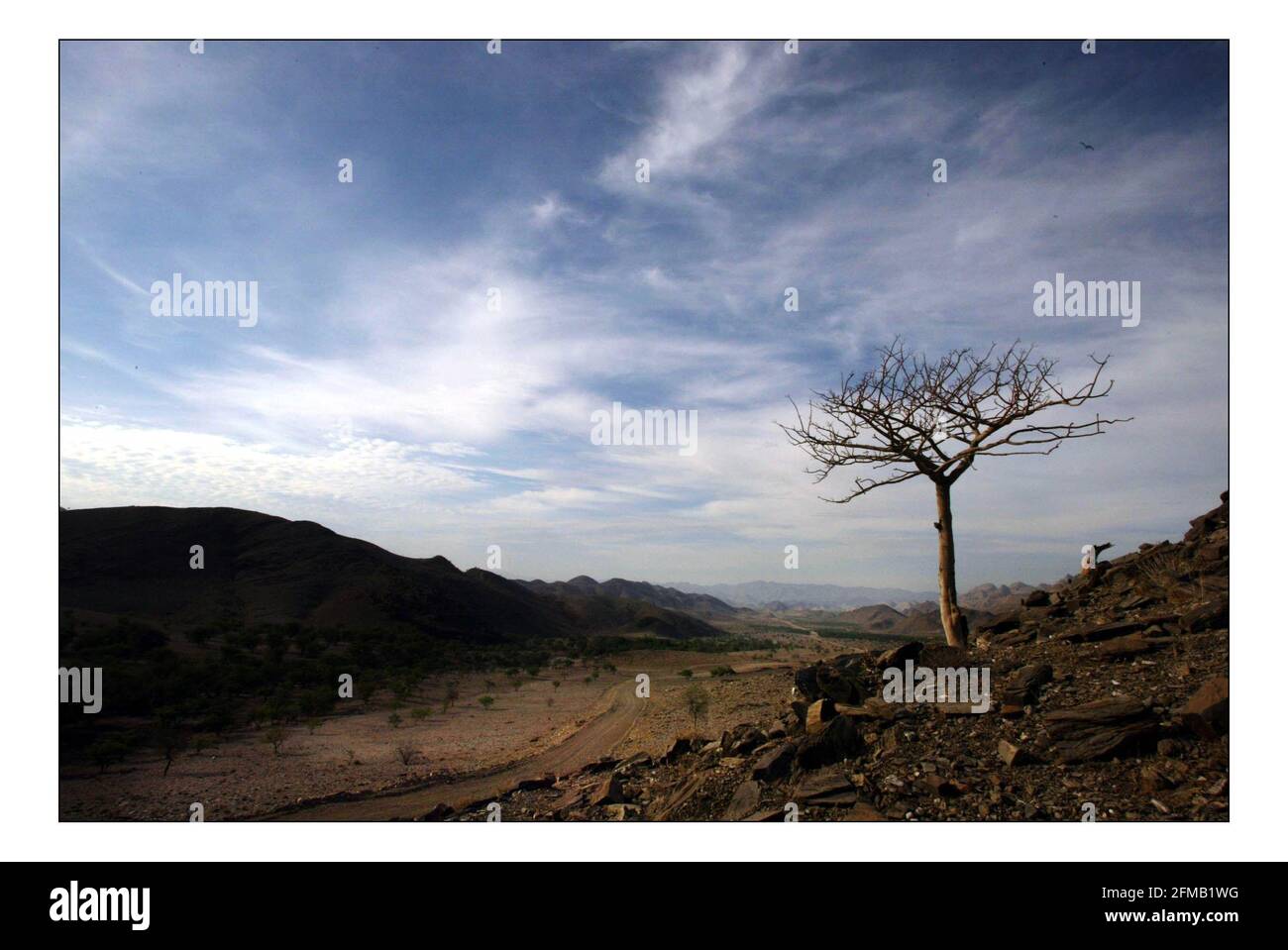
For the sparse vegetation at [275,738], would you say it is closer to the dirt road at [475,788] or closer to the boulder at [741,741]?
the dirt road at [475,788]

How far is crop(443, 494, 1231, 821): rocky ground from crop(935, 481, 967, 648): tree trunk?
41 cm

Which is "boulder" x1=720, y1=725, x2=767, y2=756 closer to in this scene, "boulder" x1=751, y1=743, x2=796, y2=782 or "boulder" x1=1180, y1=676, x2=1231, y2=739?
"boulder" x1=751, y1=743, x2=796, y2=782

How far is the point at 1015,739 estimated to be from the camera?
6.16m

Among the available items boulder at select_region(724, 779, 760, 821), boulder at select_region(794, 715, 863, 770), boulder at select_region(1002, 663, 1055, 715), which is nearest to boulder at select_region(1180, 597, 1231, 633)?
boulder at select_region(1002, 663, 1055, 715)

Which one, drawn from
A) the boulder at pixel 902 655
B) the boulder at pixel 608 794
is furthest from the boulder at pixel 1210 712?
the boulder at pixel 608 794

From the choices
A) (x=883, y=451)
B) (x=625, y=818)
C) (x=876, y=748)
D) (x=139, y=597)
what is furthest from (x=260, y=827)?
(x=139, y=597)

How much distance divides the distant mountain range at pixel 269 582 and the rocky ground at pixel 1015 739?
34.1m

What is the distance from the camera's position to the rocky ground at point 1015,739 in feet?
17.8

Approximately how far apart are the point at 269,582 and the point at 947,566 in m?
47.9

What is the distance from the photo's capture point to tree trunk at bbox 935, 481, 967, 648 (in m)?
8.85

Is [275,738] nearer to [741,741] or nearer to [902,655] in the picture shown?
[741,741]

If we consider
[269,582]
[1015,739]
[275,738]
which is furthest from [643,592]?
[1015,739]

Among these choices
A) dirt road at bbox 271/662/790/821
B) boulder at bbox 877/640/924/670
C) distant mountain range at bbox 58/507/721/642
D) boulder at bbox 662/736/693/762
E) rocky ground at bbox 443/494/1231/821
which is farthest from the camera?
distant mountain range at bbox 58/507/721/642
